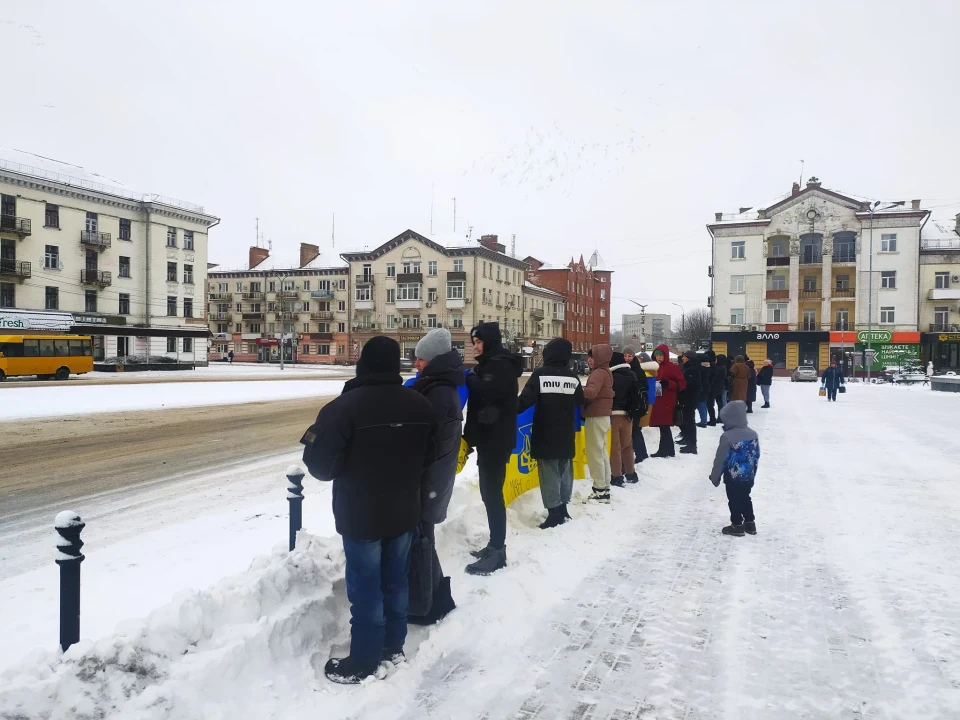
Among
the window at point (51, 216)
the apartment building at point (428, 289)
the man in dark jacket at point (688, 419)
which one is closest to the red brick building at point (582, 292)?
the apartment building at point (428, 289)

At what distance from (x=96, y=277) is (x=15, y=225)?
20.7 feet

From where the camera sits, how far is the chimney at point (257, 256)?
273 ft

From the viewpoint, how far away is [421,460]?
12.3 feet

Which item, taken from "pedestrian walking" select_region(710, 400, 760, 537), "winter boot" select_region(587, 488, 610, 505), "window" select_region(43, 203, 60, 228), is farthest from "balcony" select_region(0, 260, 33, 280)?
"pedestrian walking" select_region(710, 400, 760, 537)

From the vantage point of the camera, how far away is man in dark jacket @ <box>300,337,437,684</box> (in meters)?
3.46

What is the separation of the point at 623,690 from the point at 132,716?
2.42 metres

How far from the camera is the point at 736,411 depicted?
22.0 ft

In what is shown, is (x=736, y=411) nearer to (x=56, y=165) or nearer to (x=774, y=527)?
(x=774, y=527)

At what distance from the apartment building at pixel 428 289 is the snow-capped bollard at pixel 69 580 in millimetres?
62801

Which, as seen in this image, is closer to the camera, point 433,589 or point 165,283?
point 433,589

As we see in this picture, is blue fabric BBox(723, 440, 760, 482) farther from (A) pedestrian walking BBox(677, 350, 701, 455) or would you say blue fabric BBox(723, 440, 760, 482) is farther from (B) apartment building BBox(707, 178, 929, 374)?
(B) apartment building BBox(707, 178, 929, 374)

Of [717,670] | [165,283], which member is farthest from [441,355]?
[165,283]

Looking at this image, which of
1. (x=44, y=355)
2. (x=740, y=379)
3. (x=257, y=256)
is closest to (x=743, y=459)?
(x=740, y=379)

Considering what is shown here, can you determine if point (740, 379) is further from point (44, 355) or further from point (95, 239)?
point (95, 239)
